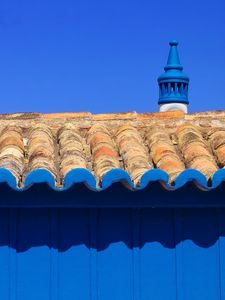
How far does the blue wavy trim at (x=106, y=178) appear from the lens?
4.75 metres

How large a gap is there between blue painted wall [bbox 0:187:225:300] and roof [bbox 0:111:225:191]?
9.4 inches

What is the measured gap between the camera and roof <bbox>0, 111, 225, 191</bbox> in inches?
189

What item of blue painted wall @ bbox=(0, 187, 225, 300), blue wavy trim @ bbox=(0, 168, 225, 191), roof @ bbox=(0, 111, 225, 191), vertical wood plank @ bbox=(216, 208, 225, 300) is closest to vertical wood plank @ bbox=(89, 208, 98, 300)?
blue painted wall @ bbox=(0, 187, 225, 300)

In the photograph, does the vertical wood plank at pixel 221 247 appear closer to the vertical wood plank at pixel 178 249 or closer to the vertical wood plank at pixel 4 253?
the vertical wood plank at pixel 178 249

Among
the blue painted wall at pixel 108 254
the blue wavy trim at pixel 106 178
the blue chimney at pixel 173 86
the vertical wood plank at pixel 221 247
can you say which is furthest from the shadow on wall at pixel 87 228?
the blue chimney at pixel 173 86

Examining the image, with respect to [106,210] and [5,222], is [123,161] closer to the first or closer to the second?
[106,210]

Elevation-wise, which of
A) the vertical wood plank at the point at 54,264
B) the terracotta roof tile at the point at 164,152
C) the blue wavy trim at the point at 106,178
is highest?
the terracotta roof tile at the point at 164,152

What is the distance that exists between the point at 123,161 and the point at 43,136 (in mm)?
790

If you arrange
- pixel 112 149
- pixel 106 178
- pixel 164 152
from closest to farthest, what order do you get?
1. pixel 106 178
2. pixel 164 152
3. pixel 112 149

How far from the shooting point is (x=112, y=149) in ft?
18.6

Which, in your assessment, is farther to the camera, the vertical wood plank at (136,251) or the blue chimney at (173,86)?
the blue chimney at (173,86)

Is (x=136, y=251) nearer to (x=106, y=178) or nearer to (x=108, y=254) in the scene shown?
(x=108, y=254)

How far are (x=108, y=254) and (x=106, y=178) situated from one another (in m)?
0.74

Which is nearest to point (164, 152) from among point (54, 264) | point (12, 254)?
point (54, 264)
